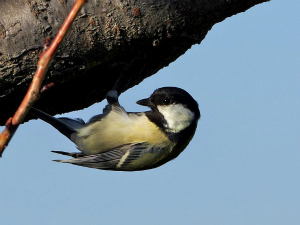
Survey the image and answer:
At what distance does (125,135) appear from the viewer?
3.23 meters

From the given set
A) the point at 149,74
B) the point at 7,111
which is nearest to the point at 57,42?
the point at 7,111

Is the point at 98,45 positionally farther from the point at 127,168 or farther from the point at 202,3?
the point at 127,168

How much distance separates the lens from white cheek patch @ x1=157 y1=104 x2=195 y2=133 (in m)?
3.26

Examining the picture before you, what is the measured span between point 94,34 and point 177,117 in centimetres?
83

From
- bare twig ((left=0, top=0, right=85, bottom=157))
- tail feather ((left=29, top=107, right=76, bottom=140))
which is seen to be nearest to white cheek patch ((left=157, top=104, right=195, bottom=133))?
tail feather ((left=29, top=107, right=76, bottom=140))

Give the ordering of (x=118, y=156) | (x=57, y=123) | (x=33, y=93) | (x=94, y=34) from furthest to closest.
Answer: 1. (x=57, y=123)
2. (x=118, y=156)
3. (x=94, y=34)
4. (x=33, y=93)

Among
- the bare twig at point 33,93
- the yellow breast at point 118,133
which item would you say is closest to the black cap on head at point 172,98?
the yellow breast at point 118,133

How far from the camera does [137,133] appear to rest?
322 centimetres

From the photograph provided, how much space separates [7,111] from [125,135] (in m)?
0.73

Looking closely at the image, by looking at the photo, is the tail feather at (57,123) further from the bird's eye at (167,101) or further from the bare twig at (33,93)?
the bare twig at (33,93)

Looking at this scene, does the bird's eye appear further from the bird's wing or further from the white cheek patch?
the bird's wing

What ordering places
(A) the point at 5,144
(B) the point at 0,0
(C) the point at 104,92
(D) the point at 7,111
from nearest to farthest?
(A) the point at 5,144 < (B) the point at 0,0 < (D) the point at 7,111 < (C) the point at 104,92

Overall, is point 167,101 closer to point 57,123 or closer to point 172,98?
point 172,98

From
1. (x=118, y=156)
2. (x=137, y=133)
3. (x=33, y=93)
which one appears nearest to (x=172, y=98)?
(x=137, y=133)
